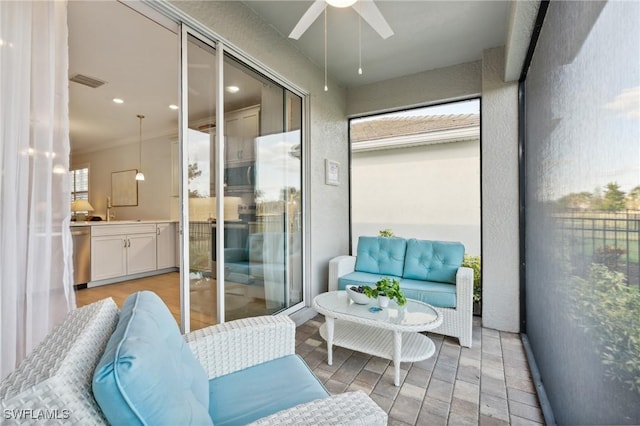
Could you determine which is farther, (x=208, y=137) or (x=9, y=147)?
(x=208, y=137)

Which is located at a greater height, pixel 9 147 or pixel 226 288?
pixel 9 147

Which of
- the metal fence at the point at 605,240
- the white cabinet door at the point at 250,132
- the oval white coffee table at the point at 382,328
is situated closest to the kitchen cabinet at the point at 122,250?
the white cabinet door at the point at 250,132

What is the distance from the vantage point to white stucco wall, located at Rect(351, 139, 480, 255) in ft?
11.2

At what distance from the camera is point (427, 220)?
366 centimetres

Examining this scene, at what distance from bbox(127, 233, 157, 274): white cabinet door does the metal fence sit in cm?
532

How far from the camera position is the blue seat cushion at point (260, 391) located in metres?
1.06

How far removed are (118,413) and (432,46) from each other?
3.57 m

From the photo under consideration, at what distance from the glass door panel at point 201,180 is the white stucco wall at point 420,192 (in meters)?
2.27

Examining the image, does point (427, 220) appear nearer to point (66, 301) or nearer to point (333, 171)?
point (333, 171)

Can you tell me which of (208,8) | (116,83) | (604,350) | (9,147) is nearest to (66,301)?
(9,147)

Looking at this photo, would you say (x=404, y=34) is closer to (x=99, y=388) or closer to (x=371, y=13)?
(x=371, y=13)

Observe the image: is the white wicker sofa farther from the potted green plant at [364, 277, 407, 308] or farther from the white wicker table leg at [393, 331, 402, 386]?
the potted green plant at [364, 277, 407, 308]

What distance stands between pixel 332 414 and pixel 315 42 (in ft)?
10.2

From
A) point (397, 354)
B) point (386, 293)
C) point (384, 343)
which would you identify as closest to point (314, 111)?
point (386, 293)
